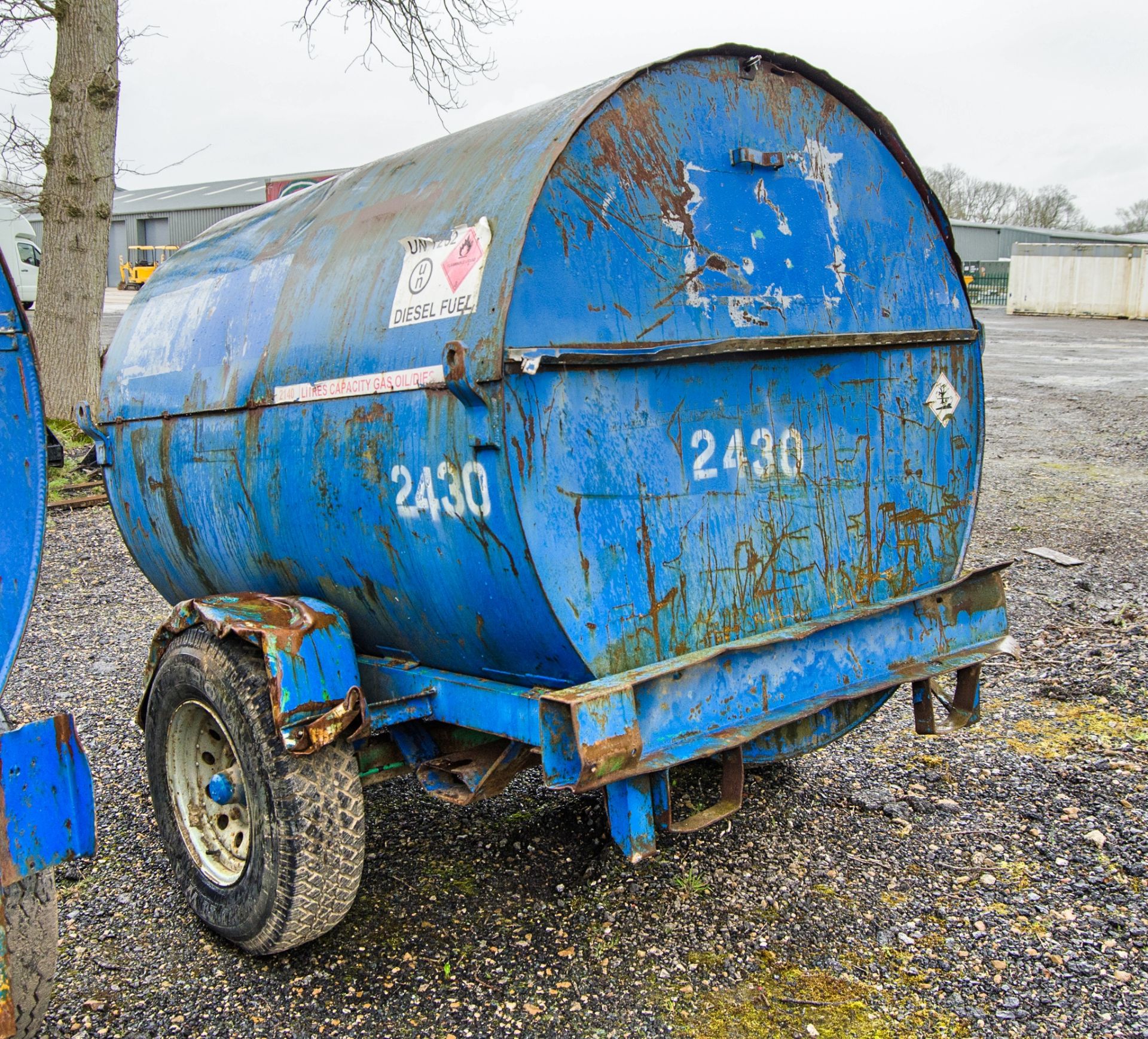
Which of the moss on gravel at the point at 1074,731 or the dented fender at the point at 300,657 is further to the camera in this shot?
the moss on gravel at the point at 1074,731

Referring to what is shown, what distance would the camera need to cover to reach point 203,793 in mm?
3412

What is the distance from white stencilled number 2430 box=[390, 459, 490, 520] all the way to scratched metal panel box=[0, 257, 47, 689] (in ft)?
2.86

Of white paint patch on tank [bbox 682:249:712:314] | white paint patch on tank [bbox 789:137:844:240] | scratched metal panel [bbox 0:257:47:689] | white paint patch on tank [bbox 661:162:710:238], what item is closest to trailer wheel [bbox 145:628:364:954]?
scratched metal panel [bbox 0:257:47:689]

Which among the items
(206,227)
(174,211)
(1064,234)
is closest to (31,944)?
(206,227)

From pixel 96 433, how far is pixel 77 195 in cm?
725

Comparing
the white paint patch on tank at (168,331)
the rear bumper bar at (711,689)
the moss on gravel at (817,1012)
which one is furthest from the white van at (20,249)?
the moss on gravel at (817,1012)

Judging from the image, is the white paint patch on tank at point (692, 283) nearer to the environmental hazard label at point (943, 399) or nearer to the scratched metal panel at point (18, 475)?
the environmental hazard label at point (943, 399)

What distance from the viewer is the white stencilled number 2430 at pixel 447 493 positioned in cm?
258

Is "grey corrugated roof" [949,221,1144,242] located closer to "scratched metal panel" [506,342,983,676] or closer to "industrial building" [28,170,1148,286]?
"industrial building" [28,170,1148,286]

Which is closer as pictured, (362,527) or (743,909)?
(362,527)

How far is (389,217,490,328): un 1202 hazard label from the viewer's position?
2.64m

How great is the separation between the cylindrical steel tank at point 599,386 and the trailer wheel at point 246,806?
44cm

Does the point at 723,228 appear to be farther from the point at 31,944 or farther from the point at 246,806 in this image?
the point at 31,944

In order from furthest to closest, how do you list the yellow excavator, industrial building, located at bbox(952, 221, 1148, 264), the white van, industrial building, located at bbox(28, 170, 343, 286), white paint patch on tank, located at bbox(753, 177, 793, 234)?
industrial building, located at bbox(952, 221, 1148, 264) < industrial building, located at bbox(28, 170, 343, 286) < the yellow excavator < the white van < white paint patch on tank, located at bbox(753, 177, 793, 234)
